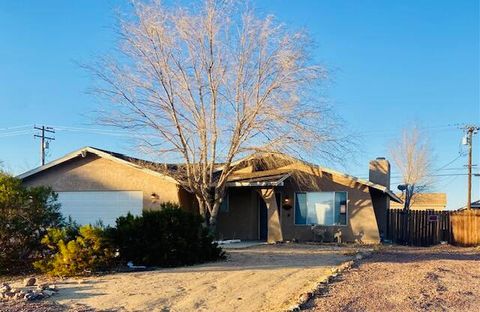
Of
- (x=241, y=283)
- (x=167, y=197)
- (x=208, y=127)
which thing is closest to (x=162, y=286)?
(x=241, y=283)

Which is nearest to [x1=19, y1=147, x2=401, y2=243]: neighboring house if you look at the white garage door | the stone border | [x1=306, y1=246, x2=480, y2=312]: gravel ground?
the white garage door

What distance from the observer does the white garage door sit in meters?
20.6

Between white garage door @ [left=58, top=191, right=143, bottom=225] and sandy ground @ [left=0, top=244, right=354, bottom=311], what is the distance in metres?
9.06

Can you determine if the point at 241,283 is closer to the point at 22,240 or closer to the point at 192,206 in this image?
the point at 22,240

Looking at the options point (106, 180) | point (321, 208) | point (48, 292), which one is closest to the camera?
point (48, 292)

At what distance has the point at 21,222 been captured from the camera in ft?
39.0

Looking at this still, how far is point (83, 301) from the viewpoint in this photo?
8.39m

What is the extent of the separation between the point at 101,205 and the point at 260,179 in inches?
254

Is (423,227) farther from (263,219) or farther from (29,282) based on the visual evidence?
(29,282)

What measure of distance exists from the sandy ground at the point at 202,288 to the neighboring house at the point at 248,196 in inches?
328

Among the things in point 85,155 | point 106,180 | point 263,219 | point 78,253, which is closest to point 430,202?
point 263,219

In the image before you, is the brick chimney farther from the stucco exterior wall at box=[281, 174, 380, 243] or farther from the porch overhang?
the porch overhang

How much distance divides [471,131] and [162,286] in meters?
31.9

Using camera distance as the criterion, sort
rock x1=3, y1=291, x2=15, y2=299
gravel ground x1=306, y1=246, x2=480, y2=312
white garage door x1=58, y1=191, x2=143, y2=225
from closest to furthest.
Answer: gravel ground x1=306, y1=246, x2=480, y2=312 → rock x1=3, y1=291, x2=15, y2=299 → white garage door x1=58, y1=191, x2=143, y2=225
